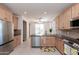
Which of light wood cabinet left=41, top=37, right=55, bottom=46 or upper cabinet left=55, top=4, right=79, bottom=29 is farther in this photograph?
light wood cabinet left=41, top=37, right=55, bottom=46

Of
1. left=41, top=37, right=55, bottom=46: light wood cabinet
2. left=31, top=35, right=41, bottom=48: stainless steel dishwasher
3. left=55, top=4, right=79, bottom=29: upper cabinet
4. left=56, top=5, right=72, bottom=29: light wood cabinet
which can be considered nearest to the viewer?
left=55, top=4, right=79, bottom=29: upper cabinet

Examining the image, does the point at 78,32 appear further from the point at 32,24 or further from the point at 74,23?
the point at 32,24

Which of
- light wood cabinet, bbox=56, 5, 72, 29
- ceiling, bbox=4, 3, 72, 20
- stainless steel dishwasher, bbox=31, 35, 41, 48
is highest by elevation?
ceiling, bbox=4, 3, 72, 20

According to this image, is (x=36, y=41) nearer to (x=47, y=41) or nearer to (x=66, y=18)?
(x=47, y=41)

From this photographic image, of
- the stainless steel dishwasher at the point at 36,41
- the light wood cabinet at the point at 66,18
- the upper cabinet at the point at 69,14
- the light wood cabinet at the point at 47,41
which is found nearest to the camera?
the upper cabinet at the point at 69,14

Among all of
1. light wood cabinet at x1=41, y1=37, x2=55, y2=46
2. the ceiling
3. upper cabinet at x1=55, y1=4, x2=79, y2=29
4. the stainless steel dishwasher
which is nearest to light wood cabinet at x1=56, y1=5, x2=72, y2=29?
upper cabinet at x1=55, y1=4, x2=79, y2=29

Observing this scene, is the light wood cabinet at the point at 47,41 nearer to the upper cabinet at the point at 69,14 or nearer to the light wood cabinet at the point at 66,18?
the light wood cabinet at the point at 66,18

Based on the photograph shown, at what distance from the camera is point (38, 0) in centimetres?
145

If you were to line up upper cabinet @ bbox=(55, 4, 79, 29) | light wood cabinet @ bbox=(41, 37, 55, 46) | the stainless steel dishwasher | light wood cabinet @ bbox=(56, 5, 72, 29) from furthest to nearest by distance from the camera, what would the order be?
the stainless steel dishwasher, light wood cabinet @ bbox=(41, 37, 55, 46), light wood cabinet @ bbox=(56, 5, 72, 29), upper cabinet @ bbox=(55, 4, 79, 29)

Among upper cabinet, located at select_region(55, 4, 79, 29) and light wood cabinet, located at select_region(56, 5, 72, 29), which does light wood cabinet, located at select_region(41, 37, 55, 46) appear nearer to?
light wood cabinet, located at select_region(56, 5, 72, 29)

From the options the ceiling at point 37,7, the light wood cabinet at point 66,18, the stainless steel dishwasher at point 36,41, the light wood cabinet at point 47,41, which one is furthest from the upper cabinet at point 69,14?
the stainless steel dishwasher at point 36,41
